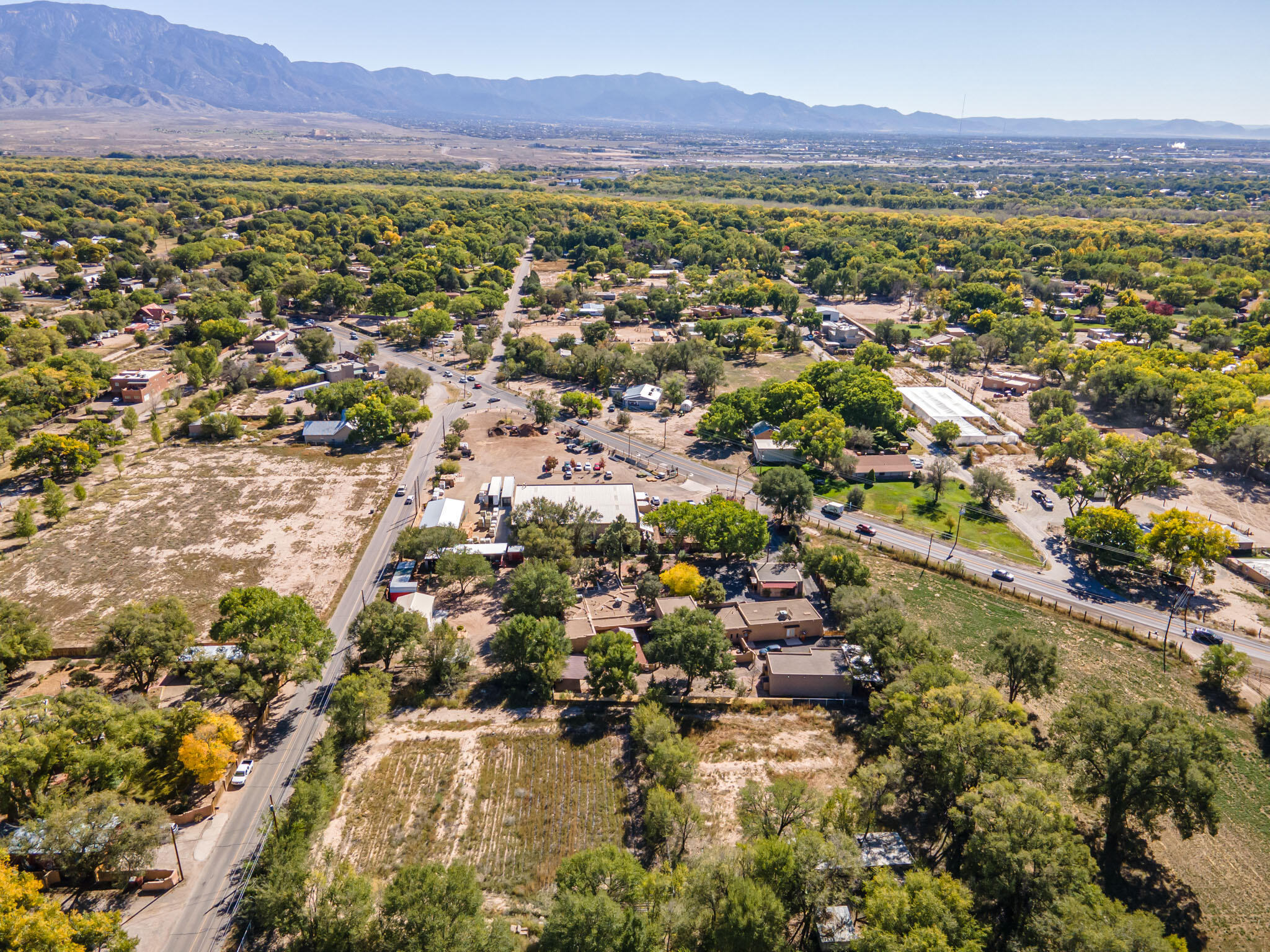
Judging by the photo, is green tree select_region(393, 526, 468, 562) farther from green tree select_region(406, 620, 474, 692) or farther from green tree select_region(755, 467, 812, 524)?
green tree select_region(755, 467, 812, 524)

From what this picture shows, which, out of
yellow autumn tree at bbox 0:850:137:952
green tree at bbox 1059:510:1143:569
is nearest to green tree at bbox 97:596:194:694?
yellow autumn tree at bbox 0:850:137:952

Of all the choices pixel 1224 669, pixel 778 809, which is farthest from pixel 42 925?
pixel 1224 669

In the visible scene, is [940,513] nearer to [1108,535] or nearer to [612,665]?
[1108,535]

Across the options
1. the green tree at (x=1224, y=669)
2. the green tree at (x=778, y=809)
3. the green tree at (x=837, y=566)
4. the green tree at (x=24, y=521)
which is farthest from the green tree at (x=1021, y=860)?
the green tree at (x=24, y=521)

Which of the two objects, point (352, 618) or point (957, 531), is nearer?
point (352, 618)

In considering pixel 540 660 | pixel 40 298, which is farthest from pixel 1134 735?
pixel 40 298

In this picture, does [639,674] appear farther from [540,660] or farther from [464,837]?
[464,837]
